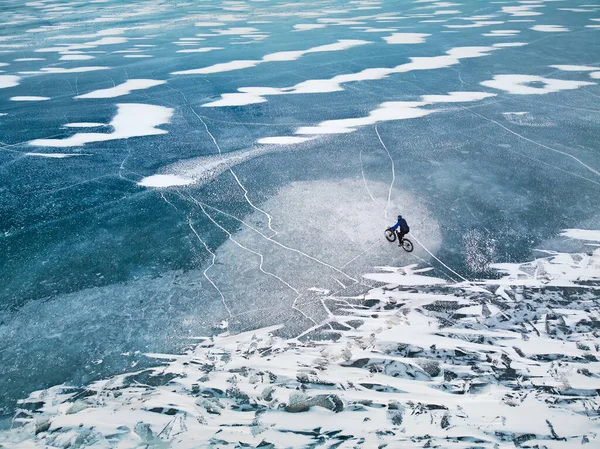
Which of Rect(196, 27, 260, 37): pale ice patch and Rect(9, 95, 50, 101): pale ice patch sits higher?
Rect(196, 27, 260, 37): pale ice patch

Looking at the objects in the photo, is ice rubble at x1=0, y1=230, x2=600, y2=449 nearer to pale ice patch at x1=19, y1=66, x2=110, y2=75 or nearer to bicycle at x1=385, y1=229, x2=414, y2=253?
bicycle at x1=385, y1=229, x2=414, y2=253

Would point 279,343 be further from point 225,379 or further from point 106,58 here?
point 106,58

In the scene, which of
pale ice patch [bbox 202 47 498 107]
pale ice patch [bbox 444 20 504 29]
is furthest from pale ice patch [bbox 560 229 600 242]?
pale ice patch [bbox 444 20 504 29]

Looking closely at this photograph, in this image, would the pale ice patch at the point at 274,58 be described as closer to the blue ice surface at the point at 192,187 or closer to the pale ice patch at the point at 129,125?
the blue ice surface at the point at 192,187

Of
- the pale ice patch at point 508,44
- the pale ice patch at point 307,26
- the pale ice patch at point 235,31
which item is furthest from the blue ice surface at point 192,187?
the pale ice patch at point 307,26

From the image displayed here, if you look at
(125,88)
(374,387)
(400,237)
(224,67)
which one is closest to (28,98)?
(125,88)

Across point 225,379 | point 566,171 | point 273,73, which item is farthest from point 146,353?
point 273,73

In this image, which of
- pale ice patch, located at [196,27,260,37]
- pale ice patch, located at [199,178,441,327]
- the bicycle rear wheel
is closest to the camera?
pale ice patch, located at [199,178,441,327]

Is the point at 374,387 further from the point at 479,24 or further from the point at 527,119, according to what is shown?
the point at 479,24
